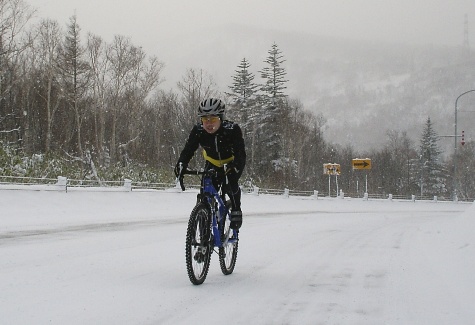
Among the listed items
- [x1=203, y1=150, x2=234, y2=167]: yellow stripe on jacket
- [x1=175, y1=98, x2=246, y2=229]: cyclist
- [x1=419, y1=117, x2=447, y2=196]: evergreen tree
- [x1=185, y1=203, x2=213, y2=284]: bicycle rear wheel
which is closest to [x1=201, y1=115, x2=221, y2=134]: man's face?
[x1=175, y1=98, x2=246, y2=229]: cyclist

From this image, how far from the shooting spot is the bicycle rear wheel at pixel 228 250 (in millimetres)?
6141

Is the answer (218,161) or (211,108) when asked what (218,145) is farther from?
(211,108)

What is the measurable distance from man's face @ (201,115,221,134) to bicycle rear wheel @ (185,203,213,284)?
881 mm

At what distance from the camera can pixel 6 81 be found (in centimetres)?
4897

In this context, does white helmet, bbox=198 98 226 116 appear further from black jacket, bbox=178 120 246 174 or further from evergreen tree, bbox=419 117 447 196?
evergreen tree, bbox=419 117 447 196

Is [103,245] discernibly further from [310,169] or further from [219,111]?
[310,169]

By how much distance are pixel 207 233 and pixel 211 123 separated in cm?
126

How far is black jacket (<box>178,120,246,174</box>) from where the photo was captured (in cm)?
598

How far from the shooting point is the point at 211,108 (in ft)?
19.1

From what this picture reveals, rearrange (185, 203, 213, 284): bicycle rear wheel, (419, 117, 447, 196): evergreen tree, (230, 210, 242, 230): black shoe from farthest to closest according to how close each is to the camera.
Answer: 1. (419, 117, 447, 196): evergreen tree
2. (230, 210, 242, 230): black shoe
3. (185, 203, 213, 284): bicycle rear wheel

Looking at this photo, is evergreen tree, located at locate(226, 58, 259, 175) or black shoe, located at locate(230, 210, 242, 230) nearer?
black shoe, located at locate(230, 210, 242, 230)

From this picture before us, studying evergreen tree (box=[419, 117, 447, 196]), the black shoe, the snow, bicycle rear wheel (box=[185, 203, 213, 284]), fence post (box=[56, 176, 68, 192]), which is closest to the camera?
the snow

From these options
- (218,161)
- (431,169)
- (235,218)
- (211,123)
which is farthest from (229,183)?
(431,169)

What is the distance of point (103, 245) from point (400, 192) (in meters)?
105
